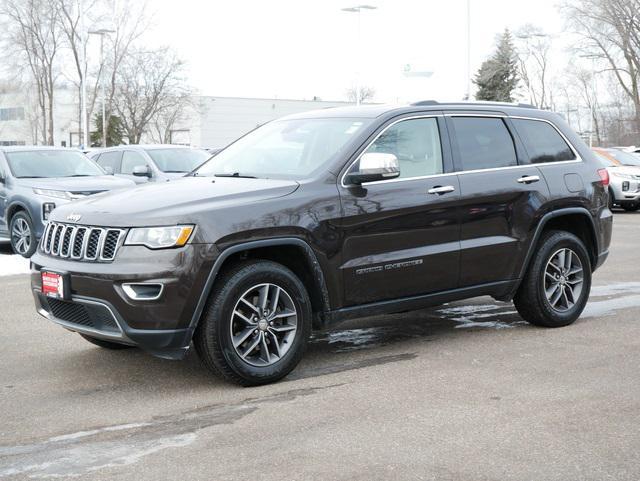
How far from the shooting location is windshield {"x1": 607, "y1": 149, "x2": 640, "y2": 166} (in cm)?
2267

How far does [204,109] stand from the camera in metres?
67.8

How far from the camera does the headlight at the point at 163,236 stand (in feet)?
17.5

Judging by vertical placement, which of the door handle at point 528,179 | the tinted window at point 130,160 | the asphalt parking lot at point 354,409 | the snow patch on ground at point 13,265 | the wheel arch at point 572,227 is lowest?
Result: the asphalt parking lot at point 354,409

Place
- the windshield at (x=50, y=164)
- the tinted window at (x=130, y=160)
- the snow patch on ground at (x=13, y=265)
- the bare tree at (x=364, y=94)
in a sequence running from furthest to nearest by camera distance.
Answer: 1. the bare tree at (x=364, y=94)
2. the tinted window at (x=130, y=160)
3. the windshield at (x=50, y=164)
4. the snow patch on ground at (x=13, y=265)

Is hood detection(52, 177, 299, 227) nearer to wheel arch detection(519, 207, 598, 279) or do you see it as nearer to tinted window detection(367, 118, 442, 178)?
tinted window detection(367, 118, 442, 178)

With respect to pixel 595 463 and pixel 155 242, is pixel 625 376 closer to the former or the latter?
pixel 595 463

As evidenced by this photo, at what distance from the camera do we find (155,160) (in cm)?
1650

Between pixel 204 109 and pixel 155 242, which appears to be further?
pixel 204 109

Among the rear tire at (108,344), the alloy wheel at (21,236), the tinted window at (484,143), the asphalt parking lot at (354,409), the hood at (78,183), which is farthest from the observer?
the alloy wheel at (21,236)

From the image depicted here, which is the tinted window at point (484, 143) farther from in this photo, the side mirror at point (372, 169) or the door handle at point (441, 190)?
the side mirror at point (372, 169)

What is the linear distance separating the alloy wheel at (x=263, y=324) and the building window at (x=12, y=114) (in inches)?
2956

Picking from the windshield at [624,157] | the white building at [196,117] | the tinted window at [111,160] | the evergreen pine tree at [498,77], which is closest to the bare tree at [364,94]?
the white building at [196,117]

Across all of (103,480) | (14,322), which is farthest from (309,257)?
(14,322)

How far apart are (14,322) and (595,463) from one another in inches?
216
